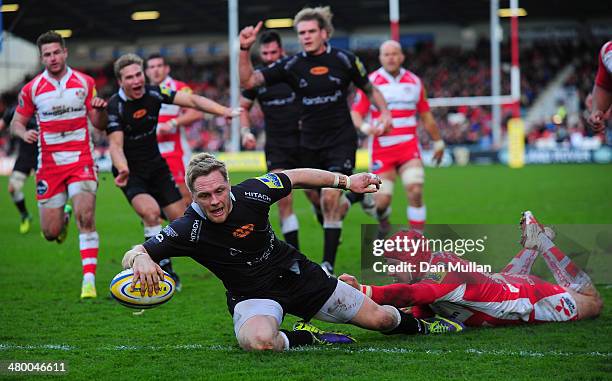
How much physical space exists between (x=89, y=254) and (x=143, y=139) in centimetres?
129

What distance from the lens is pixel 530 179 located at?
24125 mm

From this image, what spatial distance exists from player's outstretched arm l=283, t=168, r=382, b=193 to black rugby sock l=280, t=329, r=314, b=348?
102cm

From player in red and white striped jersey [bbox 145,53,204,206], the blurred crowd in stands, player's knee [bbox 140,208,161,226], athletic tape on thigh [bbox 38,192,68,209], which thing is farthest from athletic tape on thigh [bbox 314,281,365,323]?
the blurred crowd in stands

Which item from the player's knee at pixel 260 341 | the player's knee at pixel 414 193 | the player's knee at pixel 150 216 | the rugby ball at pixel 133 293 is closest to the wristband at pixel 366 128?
the player's knee at pixel 414 193

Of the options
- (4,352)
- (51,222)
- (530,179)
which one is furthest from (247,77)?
(530,179)

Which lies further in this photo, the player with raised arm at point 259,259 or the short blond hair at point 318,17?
the short blond hair at point 318,17

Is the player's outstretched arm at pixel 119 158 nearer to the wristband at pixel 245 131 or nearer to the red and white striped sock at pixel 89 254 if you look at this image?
the red and white striped sock at pixel 89 254

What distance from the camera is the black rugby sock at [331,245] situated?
9.11 metres

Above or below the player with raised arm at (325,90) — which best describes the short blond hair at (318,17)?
above

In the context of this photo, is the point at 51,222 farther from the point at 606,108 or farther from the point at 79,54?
the point at 79,54

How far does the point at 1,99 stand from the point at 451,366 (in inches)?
1427

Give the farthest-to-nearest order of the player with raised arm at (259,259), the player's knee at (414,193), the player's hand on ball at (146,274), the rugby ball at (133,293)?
the player's knee at (414,193) < the player with raised arm at (259,259) < the rugby ball at (133,293) < the player's hand on ball at (146,274)

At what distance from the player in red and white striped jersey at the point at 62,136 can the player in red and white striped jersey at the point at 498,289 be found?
347 cm

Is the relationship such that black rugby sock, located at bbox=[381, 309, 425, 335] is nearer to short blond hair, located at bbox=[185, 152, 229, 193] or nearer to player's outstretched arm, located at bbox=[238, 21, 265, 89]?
short blond hair, located at bbox=[185, 152, 229, 193]
